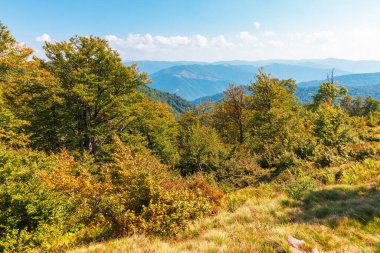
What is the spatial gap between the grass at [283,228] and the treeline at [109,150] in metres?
0.73

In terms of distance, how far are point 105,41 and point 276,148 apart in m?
17.1

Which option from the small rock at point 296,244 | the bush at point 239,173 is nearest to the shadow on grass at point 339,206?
the small rock at point 296,244

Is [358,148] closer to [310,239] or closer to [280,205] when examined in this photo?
[280,205]

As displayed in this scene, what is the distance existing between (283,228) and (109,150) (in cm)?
1601

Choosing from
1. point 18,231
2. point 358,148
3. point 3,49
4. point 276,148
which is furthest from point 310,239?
point 3,49

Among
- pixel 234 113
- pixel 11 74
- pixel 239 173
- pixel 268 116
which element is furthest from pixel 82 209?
pixel 234 113

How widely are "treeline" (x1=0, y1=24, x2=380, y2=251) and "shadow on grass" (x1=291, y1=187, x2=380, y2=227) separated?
306 centimetres

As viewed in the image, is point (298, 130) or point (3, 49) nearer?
point (3, 49)

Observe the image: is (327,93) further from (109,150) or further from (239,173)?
(109,150)

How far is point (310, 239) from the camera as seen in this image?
519cm

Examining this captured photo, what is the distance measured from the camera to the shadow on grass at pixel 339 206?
626 cm

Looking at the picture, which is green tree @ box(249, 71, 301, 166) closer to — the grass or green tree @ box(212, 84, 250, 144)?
green tree @ box(212, 84, 250, 144)

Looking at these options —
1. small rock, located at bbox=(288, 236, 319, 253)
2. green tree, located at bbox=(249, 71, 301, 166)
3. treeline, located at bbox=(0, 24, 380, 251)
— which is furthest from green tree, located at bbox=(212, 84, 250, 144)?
small rock, located at bbox=(288, 236, 319, 253)

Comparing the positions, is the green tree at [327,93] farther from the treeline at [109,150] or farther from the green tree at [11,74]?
the green tree at [11,74]
